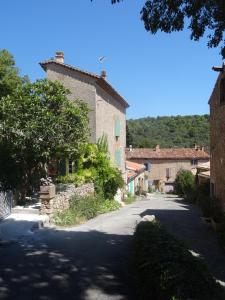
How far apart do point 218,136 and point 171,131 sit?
7341 cm

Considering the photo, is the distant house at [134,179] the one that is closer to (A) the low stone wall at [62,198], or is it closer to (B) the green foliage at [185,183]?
(B) the green foliage at [185,183]

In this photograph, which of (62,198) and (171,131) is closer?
(62,198)

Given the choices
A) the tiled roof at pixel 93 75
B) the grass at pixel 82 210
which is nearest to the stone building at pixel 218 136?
the grass at pixel 82 210

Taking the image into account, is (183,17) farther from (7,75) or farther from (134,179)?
(134,179)

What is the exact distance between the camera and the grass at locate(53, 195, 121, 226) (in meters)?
16.2

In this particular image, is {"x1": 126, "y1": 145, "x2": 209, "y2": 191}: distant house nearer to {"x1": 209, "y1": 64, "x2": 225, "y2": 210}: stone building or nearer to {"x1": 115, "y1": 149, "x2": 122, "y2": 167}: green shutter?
{"x1": 115, "y1": 149, "x2": 122, "y2": 167}: green shutter

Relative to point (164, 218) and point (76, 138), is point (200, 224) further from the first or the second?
point (76, 138)

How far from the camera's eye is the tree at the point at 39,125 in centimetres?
1759

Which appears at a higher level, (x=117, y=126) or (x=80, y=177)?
(x=117, y=126)

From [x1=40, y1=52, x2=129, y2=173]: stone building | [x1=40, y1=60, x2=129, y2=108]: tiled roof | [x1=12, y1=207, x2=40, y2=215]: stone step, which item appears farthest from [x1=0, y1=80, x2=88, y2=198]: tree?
[x1=40, y1=60, x2=129, y2=108]: tiled roof

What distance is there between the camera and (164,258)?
6.79m

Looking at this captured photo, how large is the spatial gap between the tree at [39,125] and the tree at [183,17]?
10.5 metres

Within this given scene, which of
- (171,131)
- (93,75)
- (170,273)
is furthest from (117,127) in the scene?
(171,131)

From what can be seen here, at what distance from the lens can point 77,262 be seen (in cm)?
973
